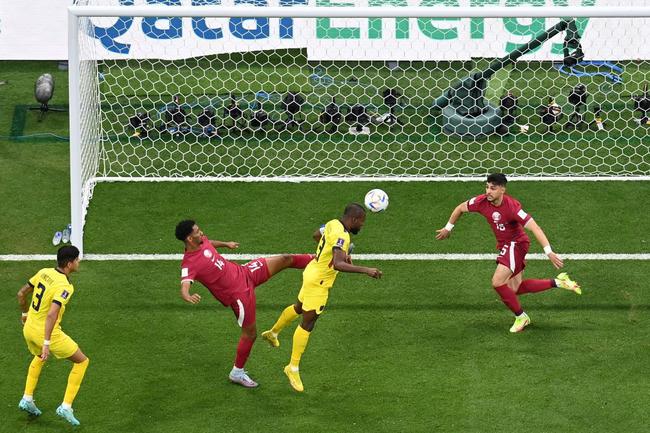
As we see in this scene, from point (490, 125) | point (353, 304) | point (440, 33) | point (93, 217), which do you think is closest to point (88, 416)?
point (353, 304)

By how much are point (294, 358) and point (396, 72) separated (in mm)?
7860

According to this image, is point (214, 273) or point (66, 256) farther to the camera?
point (214, 273)

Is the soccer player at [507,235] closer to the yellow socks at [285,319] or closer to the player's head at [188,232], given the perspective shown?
the yellow socks at [285,319]

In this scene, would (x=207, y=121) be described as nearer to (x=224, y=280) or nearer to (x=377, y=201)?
(x=377, y=201)

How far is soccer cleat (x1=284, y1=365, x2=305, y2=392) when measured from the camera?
12.0 metres

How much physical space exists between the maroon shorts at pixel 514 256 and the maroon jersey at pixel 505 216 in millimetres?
54

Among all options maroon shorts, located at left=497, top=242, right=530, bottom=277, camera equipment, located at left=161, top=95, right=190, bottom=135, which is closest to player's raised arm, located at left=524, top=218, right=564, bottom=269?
maroon shorts, located at left=497, top=242, right=530, bottom=277

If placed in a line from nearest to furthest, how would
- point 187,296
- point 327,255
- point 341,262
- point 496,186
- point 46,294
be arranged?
point 46,294
point 187,296
point 341,262
point 327,255
point 496,186

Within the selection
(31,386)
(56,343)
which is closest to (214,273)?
(56,343)

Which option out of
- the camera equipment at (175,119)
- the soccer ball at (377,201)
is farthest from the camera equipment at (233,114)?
the soccer ball at (377,201)

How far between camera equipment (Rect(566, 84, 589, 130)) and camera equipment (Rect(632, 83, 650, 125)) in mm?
732

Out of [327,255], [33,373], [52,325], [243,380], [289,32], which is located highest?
[289,32]

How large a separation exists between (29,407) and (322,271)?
3.05 m

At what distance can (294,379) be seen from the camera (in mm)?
12070
